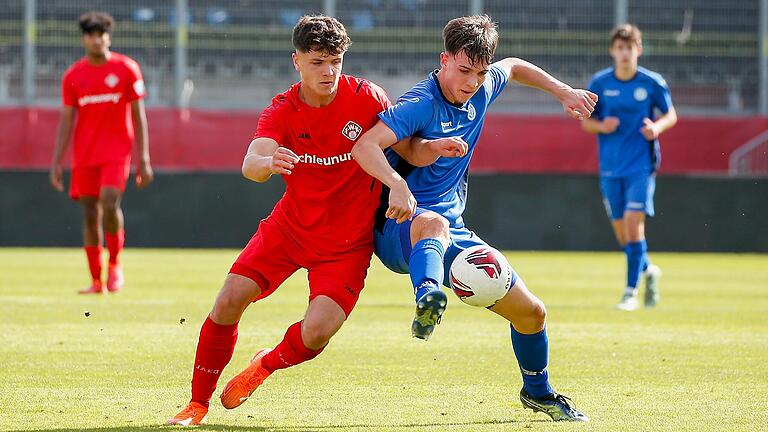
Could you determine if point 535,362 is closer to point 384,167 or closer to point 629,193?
point 384,167

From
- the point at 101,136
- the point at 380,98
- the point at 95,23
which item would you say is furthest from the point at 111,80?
the point at 380,98

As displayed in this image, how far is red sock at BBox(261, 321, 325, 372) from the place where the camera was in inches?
232

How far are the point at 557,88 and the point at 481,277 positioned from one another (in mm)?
1181

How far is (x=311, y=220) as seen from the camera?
602 cm

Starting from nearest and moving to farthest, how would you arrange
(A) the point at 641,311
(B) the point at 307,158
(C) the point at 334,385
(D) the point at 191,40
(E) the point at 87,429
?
(E) the point at 87,429 < (B) the point at 307,158 < (C) the point at 334,385 < (A) the point at 641,311 < (D) the point at 191,40

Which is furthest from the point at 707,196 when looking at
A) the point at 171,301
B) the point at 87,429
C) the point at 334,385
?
the point at 87,429

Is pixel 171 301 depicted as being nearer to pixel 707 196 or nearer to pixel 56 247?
pixel 56 247

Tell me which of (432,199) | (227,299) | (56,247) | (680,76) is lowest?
(56,247)

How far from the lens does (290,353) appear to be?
5.93 metres

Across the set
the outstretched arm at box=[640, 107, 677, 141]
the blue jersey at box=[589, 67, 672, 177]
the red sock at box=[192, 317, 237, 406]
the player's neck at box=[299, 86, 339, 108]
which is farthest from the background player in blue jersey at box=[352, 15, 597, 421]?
the blue jersey at box=[589, 67, 672, 177]

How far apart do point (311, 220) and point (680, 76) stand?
2116cm

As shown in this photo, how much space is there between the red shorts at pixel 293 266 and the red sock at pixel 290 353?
195 millimetres

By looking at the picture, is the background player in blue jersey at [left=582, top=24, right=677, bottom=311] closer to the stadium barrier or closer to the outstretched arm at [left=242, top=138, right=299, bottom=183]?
the outstretched arm at [left=242, top=138, right=299, bottom=183]

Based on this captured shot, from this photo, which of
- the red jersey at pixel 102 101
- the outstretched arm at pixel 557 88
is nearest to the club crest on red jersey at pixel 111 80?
the red jersey at pixel 102 101
